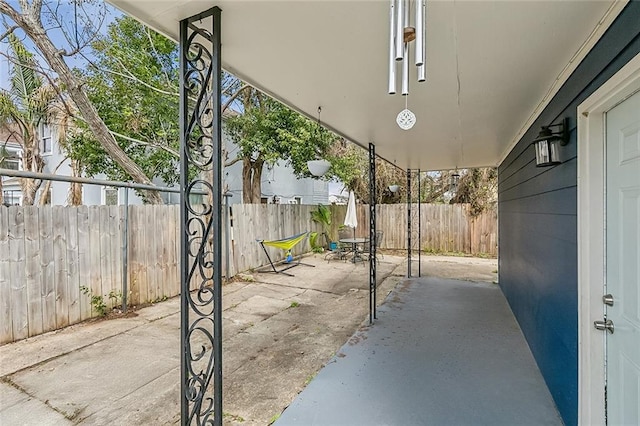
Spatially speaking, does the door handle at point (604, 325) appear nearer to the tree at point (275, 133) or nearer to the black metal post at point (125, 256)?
the black metal post at point (125, 256)

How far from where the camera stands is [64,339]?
339cm

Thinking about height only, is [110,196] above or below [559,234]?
above

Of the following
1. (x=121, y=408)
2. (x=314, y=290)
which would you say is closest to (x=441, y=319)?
(x=314, y=290)

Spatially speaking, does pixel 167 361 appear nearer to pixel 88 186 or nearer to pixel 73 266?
pixel 73 266

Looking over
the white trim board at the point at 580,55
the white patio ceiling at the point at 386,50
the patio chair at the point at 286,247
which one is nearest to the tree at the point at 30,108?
the patio chair at the point at 286,247

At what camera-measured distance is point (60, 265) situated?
3.63 metres

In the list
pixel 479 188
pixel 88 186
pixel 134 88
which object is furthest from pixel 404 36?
pixel 88 186

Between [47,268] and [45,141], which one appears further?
[45,141]

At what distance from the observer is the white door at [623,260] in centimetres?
144

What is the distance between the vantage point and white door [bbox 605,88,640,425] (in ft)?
4.71

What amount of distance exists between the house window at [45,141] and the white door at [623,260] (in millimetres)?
13738

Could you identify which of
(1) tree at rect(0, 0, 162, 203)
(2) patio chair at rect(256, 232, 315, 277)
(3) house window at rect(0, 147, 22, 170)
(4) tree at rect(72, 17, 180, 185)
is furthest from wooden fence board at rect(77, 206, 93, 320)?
(3) house window at rect(0, 147, 22, 170)

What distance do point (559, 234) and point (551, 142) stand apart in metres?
0.65

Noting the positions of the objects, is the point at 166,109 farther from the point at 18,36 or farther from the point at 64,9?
the point at 18,36
